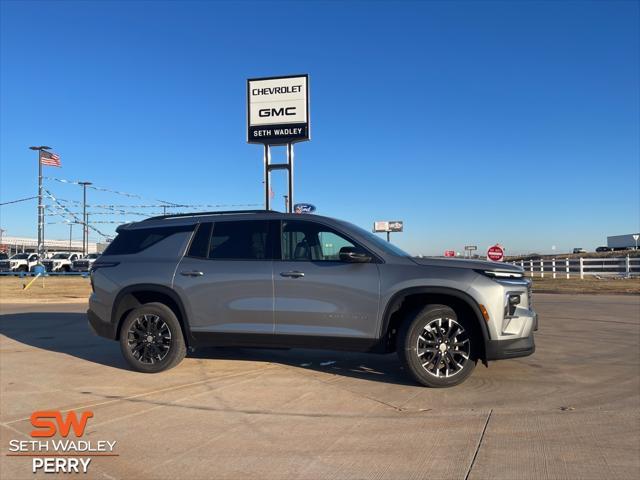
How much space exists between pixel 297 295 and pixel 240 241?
1.05 meters

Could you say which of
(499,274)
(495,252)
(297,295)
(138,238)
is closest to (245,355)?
(297,295)

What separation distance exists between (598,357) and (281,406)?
4953 millimetres

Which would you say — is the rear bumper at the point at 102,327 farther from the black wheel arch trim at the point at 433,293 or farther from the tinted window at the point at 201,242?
the black wheel arch trim at the point at 433,293

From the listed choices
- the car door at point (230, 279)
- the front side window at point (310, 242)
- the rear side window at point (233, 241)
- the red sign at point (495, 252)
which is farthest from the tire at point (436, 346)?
the red sign at point (495, 252)

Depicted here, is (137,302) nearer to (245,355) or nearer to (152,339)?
(152,339)

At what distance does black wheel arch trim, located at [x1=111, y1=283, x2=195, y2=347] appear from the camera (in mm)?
6453

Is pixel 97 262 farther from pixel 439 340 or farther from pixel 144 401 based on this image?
pixel 439 340

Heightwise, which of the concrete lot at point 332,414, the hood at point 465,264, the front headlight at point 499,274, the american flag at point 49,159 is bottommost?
the concrete lot at point 332,414

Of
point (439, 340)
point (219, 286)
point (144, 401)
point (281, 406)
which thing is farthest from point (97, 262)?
point (439, 340)

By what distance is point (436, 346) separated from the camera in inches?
225

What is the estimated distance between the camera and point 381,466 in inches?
148

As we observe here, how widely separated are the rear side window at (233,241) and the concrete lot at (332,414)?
1481 mm

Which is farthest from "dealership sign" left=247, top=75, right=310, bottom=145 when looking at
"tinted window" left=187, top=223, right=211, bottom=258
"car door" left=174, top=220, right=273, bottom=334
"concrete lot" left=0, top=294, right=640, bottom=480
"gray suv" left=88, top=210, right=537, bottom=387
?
"car door" left=174, top=220, right=273, bottom=334

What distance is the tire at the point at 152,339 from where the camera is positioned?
21.2 feet
